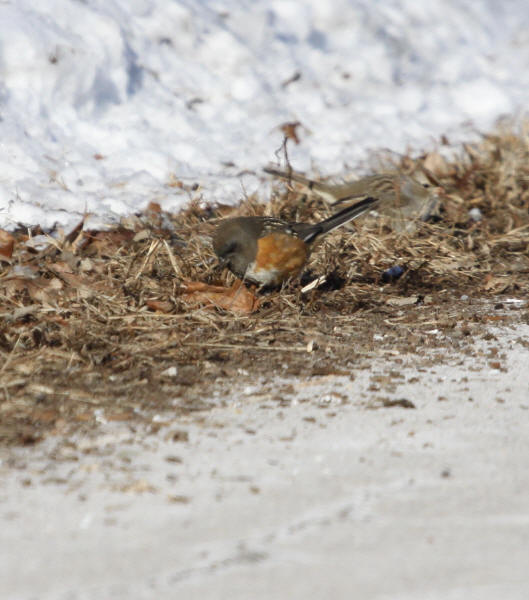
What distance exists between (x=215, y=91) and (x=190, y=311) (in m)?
3.50

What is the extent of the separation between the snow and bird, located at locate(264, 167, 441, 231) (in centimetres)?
36

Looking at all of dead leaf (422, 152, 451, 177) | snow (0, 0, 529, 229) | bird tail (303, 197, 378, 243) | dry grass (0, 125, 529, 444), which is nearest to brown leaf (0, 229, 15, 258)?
dry grass (0, 125, 529, 444)

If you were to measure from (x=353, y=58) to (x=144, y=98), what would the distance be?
8.49ft

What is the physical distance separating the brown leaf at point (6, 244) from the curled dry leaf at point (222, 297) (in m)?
0.95

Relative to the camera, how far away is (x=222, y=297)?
13.1ft

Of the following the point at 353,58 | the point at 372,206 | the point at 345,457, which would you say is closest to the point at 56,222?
the point at 372,206

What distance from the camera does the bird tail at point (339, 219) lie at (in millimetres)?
4363

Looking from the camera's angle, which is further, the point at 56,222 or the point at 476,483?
the point at 56,222

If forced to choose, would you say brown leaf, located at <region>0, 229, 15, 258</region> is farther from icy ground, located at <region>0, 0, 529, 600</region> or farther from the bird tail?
the bird tail

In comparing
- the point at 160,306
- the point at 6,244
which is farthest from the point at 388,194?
the point at 6,244

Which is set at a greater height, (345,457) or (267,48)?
(267,48)

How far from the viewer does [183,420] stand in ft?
8.80

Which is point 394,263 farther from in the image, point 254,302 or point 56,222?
point 56,222

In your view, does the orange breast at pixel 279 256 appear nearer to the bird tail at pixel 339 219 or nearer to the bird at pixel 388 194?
the bird tail at pixel 339 219
